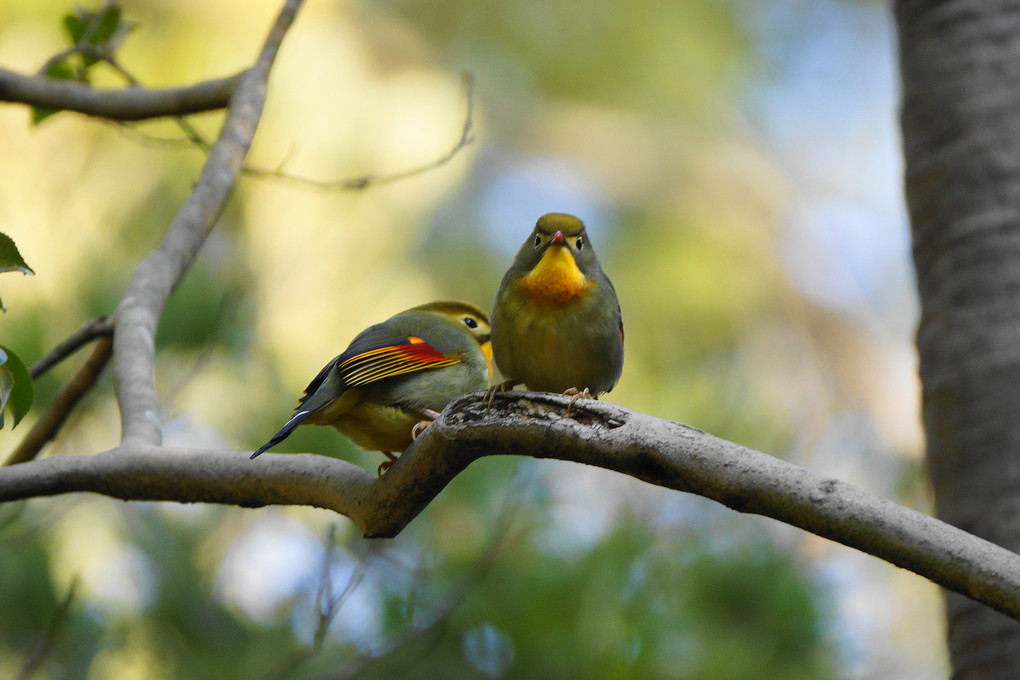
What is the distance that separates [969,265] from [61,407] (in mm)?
2530

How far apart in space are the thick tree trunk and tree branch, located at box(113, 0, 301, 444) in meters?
2.04

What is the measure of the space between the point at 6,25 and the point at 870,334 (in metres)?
7.09

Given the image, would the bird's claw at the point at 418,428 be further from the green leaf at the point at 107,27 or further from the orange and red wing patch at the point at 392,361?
the green leaf at the point at 107,27

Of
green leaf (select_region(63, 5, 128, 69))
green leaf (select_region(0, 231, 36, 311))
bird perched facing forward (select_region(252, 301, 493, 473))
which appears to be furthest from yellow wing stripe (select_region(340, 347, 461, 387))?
green leaf (select_region(63, 5, 128, 69))

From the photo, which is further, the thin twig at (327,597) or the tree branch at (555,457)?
the thin twig at (327,597)

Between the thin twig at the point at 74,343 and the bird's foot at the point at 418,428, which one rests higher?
the bird's foot at the point at 418,428

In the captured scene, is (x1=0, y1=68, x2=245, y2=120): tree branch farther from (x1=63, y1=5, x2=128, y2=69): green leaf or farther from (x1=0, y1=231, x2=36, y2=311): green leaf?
(x1=0, y1=231, x2=36, y2=311): green leaf

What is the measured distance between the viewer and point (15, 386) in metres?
1.77

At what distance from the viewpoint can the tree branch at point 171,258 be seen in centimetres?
230

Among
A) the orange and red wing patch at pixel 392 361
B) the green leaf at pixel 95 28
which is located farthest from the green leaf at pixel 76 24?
the orange and red wing patch at pixel 392 361

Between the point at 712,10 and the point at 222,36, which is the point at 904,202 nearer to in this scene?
the point at 222,36

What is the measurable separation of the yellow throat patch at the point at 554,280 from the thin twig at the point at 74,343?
1.15 m

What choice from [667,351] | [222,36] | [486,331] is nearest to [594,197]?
[667,351]

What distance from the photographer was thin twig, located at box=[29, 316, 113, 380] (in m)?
2.39
